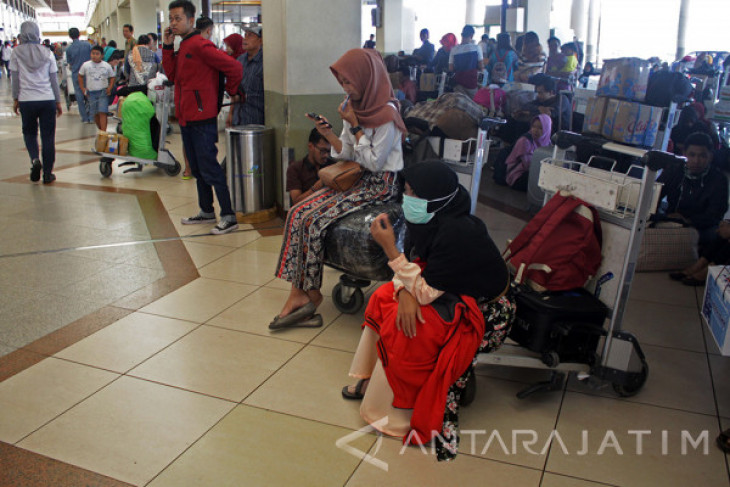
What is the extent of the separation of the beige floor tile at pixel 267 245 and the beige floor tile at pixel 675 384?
2444 mm

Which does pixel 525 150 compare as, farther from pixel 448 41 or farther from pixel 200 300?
pixel 448 41

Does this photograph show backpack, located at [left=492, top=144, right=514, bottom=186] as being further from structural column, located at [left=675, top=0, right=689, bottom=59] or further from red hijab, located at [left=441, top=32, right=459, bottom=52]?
structural column, located at [left=675, top=0, right=689, bottom=59]

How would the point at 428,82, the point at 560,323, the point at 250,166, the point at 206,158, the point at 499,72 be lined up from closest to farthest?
the point at 560,323 < the point at 206,158 < the point at 250,166 < the point at 499,72 < the point at 428,82

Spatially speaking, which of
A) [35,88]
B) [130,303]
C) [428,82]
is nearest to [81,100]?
[35,88]

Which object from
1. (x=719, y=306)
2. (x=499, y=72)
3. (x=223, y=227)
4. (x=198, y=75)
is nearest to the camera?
(x=719, y=306)

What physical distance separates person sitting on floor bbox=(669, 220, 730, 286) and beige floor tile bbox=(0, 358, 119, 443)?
3571 mm

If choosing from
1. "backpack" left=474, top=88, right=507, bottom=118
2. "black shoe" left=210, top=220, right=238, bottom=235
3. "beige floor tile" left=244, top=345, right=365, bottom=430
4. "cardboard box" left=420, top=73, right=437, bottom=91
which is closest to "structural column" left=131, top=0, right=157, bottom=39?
"cardboard box" left=420, top=73, right=437, bottom=91

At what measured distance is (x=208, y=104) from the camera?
4.54 m

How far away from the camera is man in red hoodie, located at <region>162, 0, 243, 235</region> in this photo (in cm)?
442

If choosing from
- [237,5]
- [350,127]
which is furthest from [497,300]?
[237,5]

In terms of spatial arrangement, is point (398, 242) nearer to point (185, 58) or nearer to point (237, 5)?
point (185, 58)

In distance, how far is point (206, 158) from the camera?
461cm

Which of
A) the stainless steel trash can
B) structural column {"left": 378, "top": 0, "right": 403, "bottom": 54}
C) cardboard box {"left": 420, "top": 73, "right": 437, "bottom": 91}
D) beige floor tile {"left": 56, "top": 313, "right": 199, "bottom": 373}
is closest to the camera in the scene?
beige floor tile {"left": 56, "top": 313, "right": 199, "bottom": 373}

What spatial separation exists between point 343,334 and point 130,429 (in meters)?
1.19
